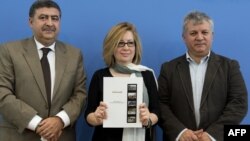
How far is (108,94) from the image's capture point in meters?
2.18

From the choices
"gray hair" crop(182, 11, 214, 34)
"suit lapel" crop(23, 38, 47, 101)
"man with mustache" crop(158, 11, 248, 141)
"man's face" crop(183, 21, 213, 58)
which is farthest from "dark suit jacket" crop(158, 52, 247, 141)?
"suit lapel" crop(23, 38, 47, 101)

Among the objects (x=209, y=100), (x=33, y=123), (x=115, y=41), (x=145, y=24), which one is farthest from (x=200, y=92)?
(x=33, y=123)

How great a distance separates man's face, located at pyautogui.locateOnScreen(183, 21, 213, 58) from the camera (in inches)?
93.9

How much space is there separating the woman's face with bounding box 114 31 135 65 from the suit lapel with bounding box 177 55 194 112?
373 mm

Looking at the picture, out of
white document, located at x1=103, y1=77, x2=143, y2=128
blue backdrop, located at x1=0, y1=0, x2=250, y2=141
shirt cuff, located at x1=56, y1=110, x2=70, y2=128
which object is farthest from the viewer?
blue backdrop, located at x1=0, y1=0, x2=250, y2=141

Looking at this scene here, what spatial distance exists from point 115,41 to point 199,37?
0.56m

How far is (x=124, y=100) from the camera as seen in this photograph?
2.17m

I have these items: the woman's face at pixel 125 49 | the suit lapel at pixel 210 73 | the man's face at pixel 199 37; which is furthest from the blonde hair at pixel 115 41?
the suit lapel at pixel 210 73

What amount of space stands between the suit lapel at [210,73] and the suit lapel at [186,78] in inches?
3.2

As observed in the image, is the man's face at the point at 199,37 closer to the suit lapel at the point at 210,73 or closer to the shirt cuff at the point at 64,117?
the suit lapel at the point at 210,73

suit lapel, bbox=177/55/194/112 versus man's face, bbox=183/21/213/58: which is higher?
man's face, bbox=183/21/213/58

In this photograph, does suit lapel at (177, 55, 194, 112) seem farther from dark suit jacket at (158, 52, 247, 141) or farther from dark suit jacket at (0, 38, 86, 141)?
dark suit jacket at (0, 38, 86, 141)

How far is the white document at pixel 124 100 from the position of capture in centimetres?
217

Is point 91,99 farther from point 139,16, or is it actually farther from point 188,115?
point 139,16
